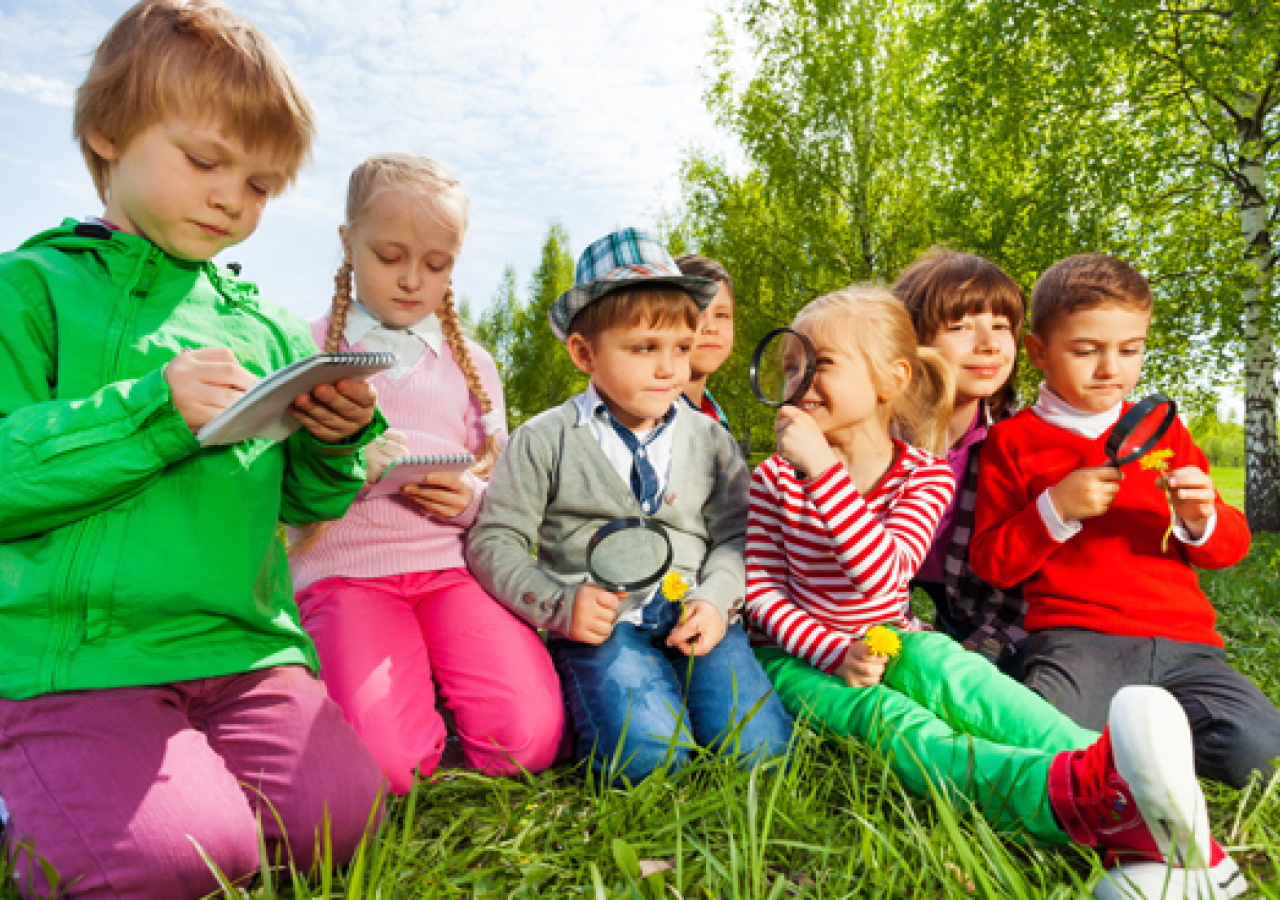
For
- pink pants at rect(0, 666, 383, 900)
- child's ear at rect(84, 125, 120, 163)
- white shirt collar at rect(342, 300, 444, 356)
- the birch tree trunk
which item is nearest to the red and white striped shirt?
white shirt collar at rect(342, 300, 444, 356)

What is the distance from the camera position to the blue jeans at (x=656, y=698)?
2.54 meters

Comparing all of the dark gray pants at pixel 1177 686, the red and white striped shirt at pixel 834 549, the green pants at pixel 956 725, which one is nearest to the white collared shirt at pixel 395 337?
the red and white striped shirt at pixel 834 549

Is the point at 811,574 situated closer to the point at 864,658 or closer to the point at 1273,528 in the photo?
the point at 864,658

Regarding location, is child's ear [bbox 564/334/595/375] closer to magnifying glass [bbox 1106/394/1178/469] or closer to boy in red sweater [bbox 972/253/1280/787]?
boy in red sweater [bbox 972/253/1280/787]

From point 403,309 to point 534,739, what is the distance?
164cm

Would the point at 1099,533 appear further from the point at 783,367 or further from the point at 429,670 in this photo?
the point at 429,670

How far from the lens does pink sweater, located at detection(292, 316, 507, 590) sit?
3.04 meters

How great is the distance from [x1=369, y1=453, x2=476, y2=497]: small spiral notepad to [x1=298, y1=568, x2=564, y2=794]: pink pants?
41 centimetres

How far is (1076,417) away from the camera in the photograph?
120 inches

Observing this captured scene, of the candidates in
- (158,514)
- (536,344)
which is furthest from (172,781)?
(536,344)

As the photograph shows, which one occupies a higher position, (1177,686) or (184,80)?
(184,80)

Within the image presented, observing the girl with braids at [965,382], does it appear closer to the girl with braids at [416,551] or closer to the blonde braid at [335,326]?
the girl with braids at [416,551]

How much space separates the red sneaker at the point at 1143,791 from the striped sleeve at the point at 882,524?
35.2 inches

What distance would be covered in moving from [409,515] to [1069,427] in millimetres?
2481
